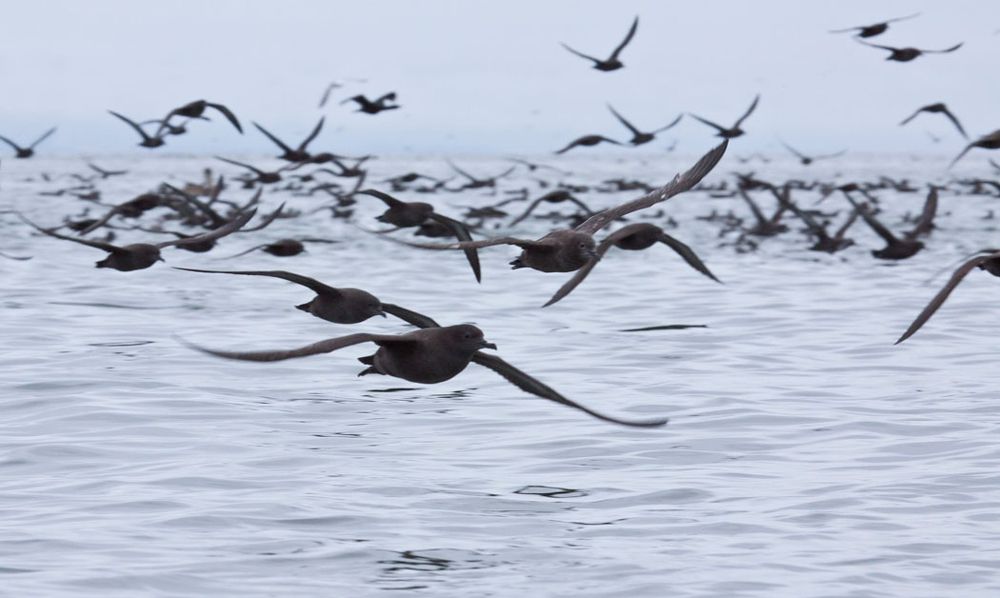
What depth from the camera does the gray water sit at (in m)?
8.34

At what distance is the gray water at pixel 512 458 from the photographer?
834 centimetres

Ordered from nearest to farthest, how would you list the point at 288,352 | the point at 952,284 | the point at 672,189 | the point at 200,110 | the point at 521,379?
1. the point at 288,352
2. the point at 521,379
3. the point at 952,284
4. the point at 672,189
5. the point at 200,110

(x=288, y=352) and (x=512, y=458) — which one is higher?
(x=288, y=352)

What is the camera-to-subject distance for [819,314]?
2100 centimetres

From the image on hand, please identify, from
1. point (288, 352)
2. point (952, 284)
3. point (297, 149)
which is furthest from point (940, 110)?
point (288, 352)

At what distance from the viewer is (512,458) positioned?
11.4 m

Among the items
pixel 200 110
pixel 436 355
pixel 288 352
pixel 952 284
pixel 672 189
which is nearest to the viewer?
pixel 288 352

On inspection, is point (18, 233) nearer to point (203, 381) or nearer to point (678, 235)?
point (678, 235)

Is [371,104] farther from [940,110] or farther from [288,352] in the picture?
[288,352]

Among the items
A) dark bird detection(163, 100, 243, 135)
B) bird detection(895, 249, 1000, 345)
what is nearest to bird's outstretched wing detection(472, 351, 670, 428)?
bird detection(895, 249, 1000, 345)

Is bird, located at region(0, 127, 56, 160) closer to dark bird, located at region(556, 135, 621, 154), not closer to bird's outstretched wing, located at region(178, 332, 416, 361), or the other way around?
dark bird, located at region(556, 135, 621, 154)

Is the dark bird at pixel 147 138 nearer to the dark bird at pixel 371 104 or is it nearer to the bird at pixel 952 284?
the dark bird at pixel 371 104

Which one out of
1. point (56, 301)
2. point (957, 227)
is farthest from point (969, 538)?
point (957, 227)

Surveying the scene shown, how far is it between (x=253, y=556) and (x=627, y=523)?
93.1 inches
